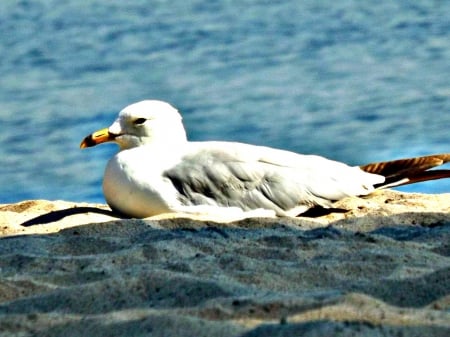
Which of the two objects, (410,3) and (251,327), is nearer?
(251,327)

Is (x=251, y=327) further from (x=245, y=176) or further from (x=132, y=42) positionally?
(x=132, y=42)

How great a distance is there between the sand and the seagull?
0.19m

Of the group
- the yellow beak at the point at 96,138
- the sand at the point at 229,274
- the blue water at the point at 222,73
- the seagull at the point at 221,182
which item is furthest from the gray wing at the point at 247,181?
the blue water at the point at 222,73

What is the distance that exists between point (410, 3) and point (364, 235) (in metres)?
11.8

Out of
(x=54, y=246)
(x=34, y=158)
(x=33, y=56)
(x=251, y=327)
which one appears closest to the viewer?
(x=251, y=327)

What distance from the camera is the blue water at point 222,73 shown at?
11.6 meters

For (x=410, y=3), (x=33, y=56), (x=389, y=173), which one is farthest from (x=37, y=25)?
(x=389, y=173)

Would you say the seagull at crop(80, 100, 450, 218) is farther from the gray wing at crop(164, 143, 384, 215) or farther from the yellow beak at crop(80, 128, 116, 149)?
the yellow beak at crop(80, 128, 116, 149)

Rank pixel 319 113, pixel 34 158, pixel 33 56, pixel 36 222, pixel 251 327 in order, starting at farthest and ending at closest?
pixel 33 56 → pixel 319 113 → pixel 34 158 → pixel 36 222 → pixel 251 327

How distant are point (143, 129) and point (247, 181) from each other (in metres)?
0.79

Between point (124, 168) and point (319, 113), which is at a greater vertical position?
point (124, 168)

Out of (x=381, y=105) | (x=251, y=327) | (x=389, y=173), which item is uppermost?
(x=251, y=327)

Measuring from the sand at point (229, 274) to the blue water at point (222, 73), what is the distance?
12.9ft

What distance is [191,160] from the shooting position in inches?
273
